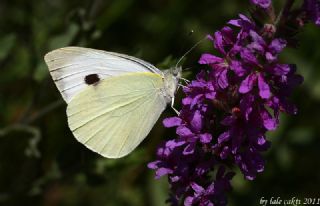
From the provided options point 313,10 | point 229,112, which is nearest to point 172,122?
point 229,112

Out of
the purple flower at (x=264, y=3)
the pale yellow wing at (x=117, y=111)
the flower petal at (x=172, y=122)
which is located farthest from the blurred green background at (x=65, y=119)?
the purple flower at (x=264, y=3)

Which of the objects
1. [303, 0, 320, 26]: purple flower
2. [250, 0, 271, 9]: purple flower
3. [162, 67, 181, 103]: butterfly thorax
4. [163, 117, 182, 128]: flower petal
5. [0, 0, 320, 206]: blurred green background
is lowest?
[0, 0, 320, 206]: blurred green background

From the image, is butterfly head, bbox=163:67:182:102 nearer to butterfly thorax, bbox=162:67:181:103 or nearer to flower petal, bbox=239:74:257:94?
butterfly thorax, bbox=162:67:181:103

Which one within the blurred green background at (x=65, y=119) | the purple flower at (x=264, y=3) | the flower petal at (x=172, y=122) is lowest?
the blurred green background at (x=65, y=119)

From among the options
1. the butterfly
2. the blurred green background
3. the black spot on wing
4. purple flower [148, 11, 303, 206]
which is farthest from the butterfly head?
the blurred green background

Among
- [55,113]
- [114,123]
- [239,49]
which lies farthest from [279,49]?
[55,113]

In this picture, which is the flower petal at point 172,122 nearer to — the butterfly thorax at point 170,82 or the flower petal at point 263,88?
the butterfly thorax at point 170,82

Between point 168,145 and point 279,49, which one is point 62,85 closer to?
point 168,145
